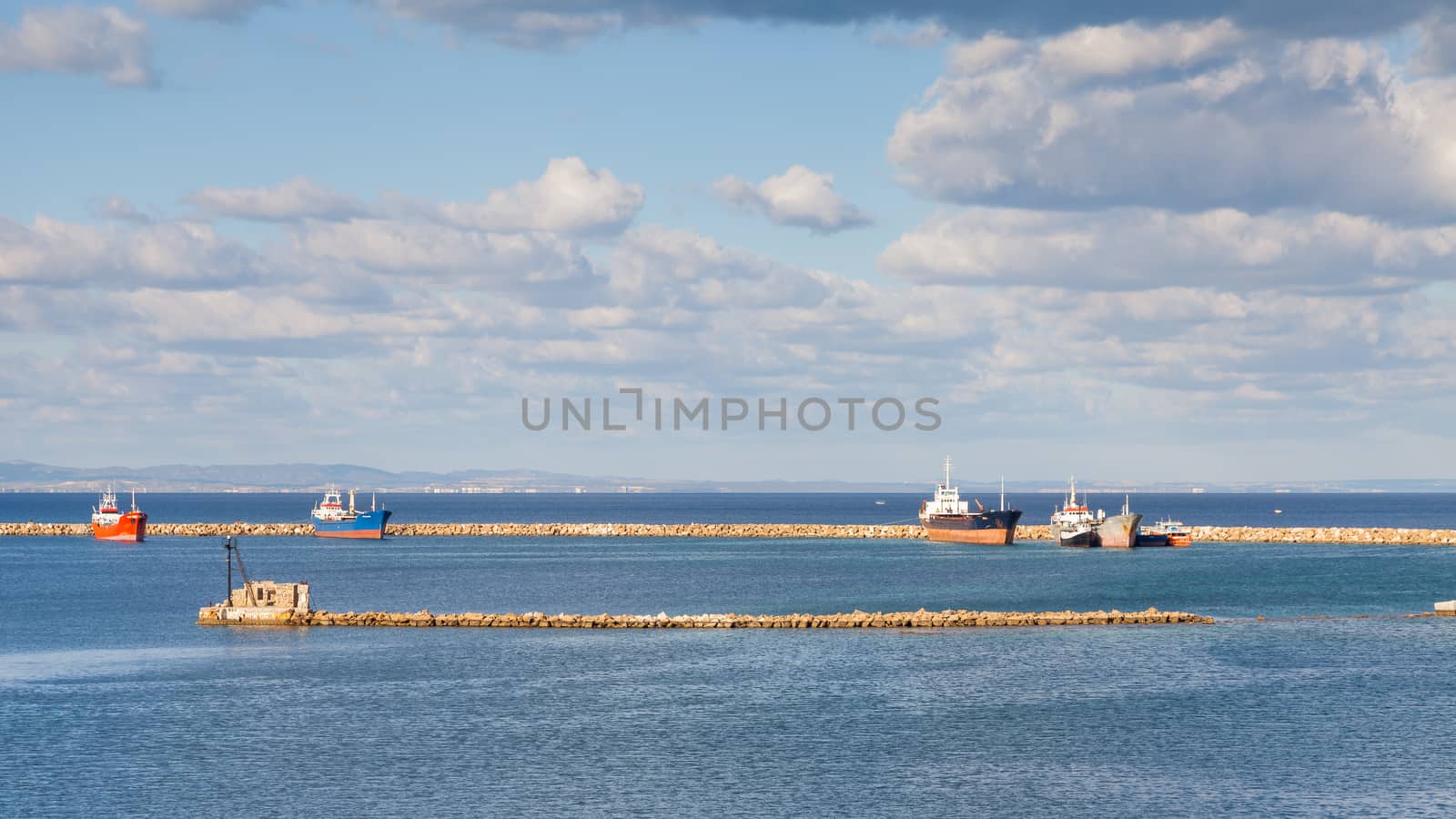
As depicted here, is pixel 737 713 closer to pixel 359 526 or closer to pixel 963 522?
pixel 963 522

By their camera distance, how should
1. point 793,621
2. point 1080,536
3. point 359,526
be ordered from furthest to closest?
point 359,526, point 1080,536, point 793,621

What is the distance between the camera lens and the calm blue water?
42.1 metres

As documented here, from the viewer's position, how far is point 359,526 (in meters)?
185

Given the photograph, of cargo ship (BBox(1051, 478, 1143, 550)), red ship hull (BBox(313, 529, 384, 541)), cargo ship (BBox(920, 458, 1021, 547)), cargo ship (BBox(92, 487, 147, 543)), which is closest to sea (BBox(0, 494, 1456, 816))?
cargo ship (BBox(1051, 478, 1143, 550))

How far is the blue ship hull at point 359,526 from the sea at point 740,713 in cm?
8348

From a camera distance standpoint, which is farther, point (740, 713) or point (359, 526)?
point (359, 526)

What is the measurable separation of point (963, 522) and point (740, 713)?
114 m

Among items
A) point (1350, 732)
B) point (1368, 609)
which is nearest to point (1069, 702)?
point (1350, 732)

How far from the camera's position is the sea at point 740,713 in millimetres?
42000

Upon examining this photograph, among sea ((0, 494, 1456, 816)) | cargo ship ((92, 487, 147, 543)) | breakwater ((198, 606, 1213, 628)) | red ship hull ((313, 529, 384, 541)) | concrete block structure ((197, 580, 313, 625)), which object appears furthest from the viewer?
red ship hull ((313, 529, 384, 541))

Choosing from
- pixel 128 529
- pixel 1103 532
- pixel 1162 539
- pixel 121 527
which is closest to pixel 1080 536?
pixel 1103 532

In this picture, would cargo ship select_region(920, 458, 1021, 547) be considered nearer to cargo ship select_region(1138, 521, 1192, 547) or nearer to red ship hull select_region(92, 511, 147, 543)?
cargo ship select_region(1138, 521, 1192, 547)

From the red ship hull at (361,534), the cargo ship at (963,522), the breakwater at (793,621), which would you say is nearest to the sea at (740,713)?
the breakwater at (793,621)

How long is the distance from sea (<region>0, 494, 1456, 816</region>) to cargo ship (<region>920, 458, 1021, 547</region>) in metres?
62.4
